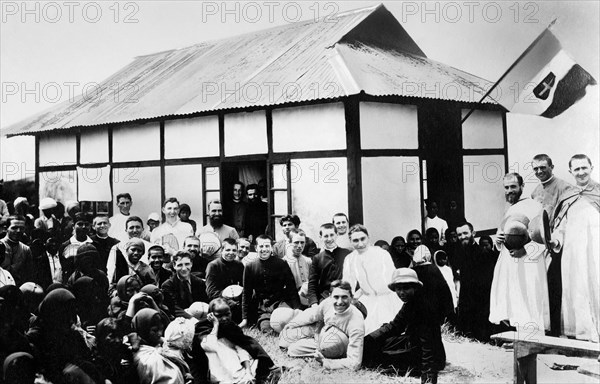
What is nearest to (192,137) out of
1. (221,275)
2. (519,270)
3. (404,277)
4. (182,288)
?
(221,275)

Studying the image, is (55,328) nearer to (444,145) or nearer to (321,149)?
(321,149)

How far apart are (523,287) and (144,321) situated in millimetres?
2656

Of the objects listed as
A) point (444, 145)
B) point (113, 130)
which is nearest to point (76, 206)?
point (113, 130)

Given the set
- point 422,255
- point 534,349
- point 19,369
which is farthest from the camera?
point 422,255

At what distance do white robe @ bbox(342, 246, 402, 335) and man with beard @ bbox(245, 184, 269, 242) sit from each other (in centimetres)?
159

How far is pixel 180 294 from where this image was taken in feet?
14.2

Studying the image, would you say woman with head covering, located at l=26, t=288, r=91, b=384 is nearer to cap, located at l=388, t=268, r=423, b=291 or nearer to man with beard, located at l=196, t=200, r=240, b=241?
man with beard, located at l=196, t=200, r=240, b=241

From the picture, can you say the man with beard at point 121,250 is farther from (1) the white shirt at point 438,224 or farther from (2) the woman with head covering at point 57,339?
(1) the white shirt at point 438,224

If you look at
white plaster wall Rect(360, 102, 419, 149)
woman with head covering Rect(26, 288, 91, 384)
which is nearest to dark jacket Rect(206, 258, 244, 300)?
woman with head covering Rect(26, 288, 91, 384)

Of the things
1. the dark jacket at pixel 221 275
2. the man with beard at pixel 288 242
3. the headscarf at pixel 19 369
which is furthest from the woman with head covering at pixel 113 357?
the man with beard at pixel 288 242

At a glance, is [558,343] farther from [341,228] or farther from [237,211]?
[237,211]

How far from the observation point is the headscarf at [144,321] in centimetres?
373

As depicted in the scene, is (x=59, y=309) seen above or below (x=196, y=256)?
below

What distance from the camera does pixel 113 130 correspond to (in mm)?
6387
